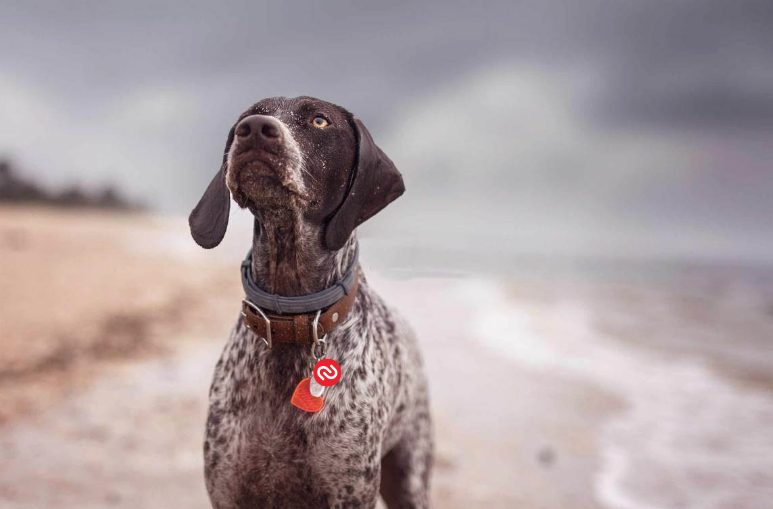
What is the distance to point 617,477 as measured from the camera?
523 cm

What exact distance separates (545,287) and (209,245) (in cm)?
1777

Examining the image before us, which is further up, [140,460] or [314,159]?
[314,159]

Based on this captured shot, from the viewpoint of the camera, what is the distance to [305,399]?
245 cm

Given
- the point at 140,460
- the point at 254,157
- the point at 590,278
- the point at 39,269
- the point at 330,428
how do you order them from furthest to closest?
1. the point at 590,278
2. the point at 39,269
3. the point at 140,460
4. the point at 330,428
5. the point at 254,157

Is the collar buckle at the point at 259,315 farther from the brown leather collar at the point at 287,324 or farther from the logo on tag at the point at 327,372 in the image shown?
the logo on tag at the point at 327,372

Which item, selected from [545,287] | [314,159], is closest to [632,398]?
[314,159]

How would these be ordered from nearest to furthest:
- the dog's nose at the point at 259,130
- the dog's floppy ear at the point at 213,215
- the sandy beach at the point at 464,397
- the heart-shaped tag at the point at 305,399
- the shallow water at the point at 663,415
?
1. the dog's nose at the point at 259,130
2. the heart-shaped tag at the point at 305,399
3. the dog's floppy ear at the point at 213,215
4. the sandy beach at the point at 464,397
5. the shallow water at the point at 663,415

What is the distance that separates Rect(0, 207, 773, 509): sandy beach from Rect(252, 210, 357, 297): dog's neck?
1.36 metres

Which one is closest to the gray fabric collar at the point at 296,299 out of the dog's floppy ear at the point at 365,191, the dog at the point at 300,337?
the dog at the point at 300,337

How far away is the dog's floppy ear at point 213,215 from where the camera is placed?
257cm

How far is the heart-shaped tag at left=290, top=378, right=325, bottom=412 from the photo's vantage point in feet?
8.02

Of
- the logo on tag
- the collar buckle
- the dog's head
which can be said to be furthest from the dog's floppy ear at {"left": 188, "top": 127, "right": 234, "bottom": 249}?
the logo on tag

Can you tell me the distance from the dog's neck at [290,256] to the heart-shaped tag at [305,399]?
0.41 meters

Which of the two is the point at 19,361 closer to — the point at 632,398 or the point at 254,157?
the point at 254,157
